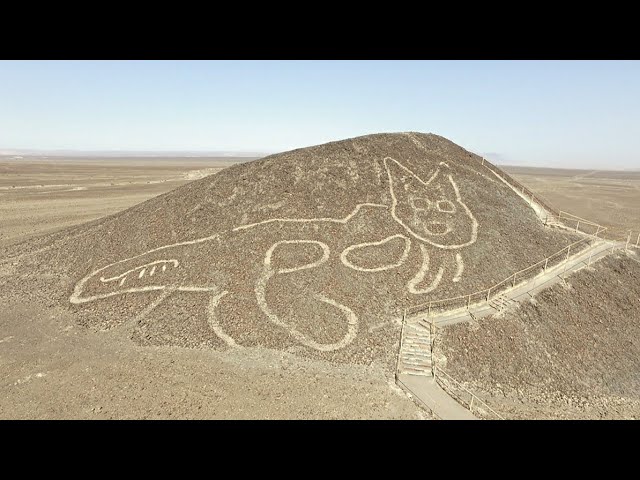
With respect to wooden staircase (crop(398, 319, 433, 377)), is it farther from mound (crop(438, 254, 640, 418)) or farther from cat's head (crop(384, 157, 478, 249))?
cat's head (crop(384, 157, 478, 249))

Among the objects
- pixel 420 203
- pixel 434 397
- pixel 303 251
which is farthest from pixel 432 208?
pixel 434 397

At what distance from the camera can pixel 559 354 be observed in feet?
58.9

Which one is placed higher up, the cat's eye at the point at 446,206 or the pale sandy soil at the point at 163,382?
the cat's eye at the point at 446,206

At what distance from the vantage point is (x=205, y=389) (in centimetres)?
1496

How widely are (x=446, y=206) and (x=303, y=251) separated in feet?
39.8

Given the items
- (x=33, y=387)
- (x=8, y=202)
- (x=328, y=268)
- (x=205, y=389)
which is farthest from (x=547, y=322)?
(x=8, y=202)

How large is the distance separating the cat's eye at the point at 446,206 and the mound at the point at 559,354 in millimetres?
8602

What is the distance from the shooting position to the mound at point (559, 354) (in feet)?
52.0

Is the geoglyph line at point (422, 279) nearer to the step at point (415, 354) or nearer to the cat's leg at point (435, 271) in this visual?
the cat's leg at point (435, 271)

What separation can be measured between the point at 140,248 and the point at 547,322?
27652 millimetres

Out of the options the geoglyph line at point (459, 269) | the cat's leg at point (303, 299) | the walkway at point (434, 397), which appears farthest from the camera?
the geoglyph line at point (459, 269)

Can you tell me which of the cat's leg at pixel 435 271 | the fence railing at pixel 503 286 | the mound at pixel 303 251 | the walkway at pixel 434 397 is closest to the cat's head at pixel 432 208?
the mound at pixel 303 251

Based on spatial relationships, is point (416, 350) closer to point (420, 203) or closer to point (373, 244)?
point (373, 244)

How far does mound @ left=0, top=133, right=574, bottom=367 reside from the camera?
19.1 m
